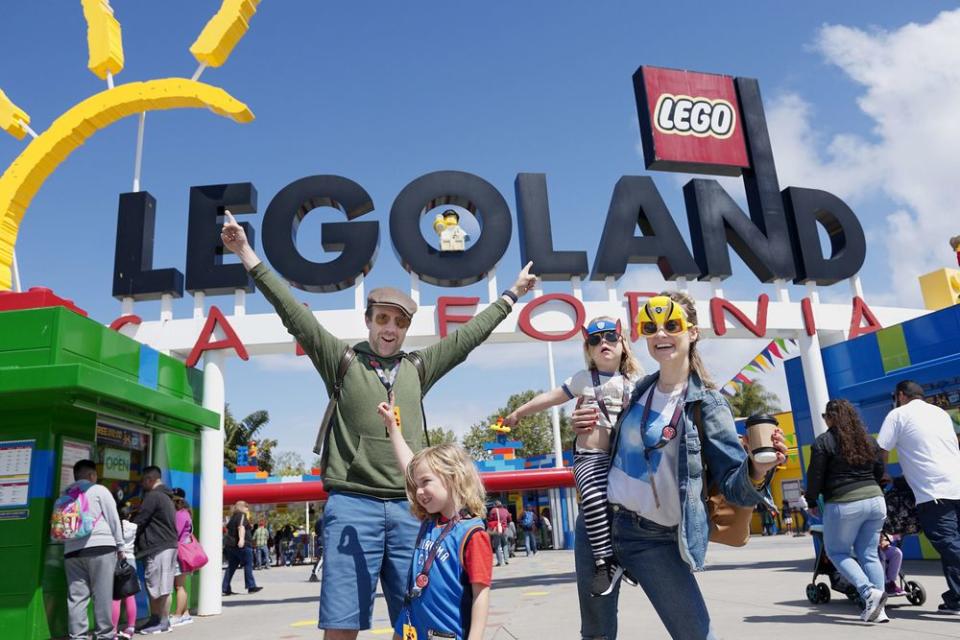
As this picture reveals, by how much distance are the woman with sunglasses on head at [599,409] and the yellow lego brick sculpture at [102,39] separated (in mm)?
11165

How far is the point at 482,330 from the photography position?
11.3 feet

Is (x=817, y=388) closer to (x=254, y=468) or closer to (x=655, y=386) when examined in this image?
(x=655, y=386)

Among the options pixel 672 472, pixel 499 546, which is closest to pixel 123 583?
pixel 672 472

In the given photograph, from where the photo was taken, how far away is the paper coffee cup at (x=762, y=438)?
7.31ft

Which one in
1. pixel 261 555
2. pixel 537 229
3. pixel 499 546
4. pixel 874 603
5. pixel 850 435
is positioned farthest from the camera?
pixel 261 555

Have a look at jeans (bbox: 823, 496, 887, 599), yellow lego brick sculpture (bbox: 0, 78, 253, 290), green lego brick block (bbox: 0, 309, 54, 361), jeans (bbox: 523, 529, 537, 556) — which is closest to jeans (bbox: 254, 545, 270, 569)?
jeans (bbox: 523, 529, 537, 556)

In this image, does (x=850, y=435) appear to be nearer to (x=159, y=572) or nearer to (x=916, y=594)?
(x=916, y=594)

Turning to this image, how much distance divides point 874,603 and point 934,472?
1108 millimetres

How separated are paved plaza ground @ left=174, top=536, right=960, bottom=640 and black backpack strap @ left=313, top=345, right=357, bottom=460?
3476 mm

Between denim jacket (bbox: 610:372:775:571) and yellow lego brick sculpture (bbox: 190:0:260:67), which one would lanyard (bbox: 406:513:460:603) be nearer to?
denim jacket (bbox: 610:372:775:571)

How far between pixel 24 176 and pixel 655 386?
36.0ft

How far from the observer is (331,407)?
120 inches

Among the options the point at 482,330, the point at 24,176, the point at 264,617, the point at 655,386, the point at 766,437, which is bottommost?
the point at 264,617

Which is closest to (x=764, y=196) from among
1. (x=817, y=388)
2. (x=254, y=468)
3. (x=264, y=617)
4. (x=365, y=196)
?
(x=817, y=388)
